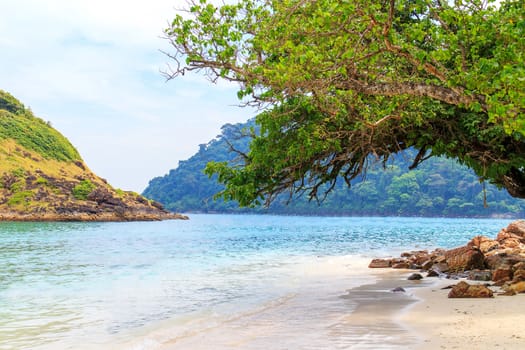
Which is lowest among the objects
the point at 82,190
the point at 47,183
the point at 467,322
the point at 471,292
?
the point at 467,322

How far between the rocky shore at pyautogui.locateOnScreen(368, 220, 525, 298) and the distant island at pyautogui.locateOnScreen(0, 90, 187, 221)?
2914 inches

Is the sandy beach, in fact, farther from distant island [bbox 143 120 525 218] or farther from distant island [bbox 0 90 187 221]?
distant island [bbox 143 120 525 218]

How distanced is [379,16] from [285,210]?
581 feet

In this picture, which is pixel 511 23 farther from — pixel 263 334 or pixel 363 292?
pixel 363 292

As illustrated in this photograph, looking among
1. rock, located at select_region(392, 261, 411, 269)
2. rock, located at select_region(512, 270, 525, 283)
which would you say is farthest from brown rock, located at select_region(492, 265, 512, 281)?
rock, located at select_region(392, 261, 411, 269)

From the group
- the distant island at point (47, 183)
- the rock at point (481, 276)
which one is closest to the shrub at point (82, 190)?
the distant island at point (47, 183)

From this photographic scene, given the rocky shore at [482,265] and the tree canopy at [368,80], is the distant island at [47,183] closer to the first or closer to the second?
the rocky shore at [482,265]

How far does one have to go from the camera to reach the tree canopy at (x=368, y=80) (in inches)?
303

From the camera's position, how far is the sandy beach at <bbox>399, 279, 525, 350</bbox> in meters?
7.68

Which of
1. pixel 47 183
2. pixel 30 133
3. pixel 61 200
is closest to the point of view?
pixel 61 200

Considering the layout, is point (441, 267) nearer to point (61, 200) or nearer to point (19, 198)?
point (19, 198)

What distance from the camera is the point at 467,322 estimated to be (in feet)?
30.0

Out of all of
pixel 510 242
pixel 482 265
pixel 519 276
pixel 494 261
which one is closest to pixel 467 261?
pixel 482 265

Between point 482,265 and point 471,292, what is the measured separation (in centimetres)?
686
